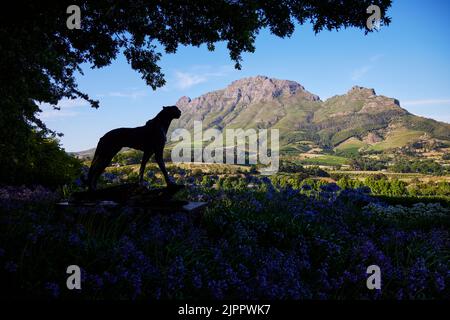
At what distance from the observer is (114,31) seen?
8016 millimetres

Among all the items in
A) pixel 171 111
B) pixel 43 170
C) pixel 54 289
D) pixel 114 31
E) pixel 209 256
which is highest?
pixel 114 31

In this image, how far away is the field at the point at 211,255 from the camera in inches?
126

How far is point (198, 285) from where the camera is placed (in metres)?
3.28

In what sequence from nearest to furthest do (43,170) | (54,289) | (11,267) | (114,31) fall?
Answer: (54,289)
(11,267)
(114,31)
(43,170)

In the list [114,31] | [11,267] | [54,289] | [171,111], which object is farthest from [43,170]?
[54,289]

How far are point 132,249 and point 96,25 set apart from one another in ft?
20.7

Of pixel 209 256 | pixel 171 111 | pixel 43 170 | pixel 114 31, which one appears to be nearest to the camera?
pixel 209 256

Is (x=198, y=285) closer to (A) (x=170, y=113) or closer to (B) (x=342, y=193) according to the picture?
(A) (x=170, y=113)

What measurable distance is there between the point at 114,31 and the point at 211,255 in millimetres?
6213

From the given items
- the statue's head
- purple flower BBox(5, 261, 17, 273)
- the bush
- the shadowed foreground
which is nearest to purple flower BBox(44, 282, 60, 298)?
the shadowed foreground

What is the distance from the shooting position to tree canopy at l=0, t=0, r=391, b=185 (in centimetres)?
573

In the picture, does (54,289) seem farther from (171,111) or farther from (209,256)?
(171,111)
